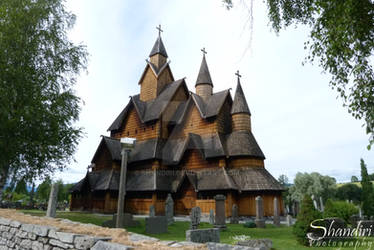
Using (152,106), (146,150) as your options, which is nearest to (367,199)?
(146,150)

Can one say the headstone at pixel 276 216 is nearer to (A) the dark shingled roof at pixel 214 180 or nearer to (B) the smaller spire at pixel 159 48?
(A) the dark shingled roof at pixel 214 180

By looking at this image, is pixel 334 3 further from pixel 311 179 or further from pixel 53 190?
pixel 311 179

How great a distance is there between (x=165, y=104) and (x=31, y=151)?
1655 centimetres

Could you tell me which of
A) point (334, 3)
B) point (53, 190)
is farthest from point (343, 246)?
point (53, 190)

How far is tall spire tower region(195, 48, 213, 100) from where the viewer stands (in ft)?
103

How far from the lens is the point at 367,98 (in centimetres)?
743

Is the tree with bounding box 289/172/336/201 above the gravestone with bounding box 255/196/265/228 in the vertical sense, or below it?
above

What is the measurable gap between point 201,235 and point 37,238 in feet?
15.0

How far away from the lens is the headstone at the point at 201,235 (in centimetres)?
795

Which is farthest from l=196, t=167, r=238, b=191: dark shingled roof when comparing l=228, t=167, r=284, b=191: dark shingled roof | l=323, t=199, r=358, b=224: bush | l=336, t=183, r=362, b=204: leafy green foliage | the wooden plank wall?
l=336, t=183, r=362, b=204: leafy green foliage

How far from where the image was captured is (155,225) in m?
13.6

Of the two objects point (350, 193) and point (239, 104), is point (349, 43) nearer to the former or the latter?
point (239, 104)

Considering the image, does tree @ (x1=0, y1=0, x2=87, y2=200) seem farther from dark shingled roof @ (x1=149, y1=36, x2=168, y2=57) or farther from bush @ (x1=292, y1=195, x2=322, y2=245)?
dark shingled roof @ (x1=149, y1=36, x2=168, y2=57)

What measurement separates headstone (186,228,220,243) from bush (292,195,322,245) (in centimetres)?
387
